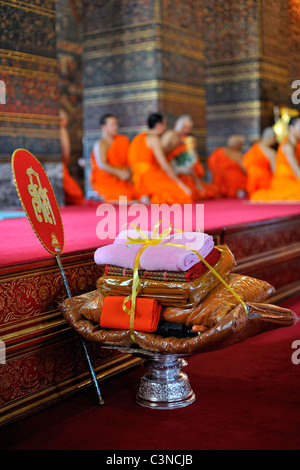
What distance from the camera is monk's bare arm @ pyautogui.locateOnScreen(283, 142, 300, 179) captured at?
6.68 meters

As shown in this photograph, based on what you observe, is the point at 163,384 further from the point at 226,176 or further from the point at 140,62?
the point at 226,176

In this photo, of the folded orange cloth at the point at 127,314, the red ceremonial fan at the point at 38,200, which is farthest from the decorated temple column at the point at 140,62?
the folded orange cloth at the point at 127,314

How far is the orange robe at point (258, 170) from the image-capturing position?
7441 mm

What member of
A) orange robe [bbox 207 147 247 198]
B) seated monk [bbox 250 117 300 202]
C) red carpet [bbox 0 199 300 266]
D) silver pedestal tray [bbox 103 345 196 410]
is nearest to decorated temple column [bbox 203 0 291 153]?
orange robe [bbox 207 147 247 198]

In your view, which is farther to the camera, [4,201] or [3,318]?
[4,201]

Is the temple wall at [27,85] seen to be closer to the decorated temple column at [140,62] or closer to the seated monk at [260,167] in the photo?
the decorated temple column at [140,62]

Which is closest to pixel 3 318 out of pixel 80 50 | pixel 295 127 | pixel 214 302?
pixel 214 302

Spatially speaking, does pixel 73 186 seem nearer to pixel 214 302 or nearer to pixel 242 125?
pixel 242 125

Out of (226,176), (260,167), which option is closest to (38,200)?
(260,167)

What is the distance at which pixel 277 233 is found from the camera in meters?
4.60

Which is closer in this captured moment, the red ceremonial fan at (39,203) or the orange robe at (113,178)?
the red ceremonial fan at (39,203)

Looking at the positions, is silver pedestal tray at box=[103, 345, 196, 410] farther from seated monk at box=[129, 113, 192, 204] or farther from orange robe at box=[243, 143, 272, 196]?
orange robe at box=[243, 143, 272, 196]
